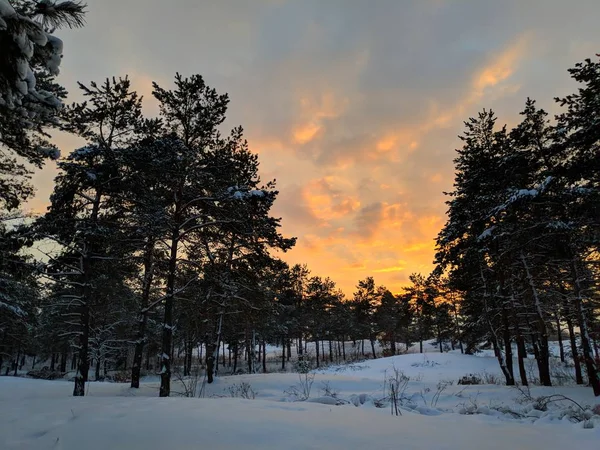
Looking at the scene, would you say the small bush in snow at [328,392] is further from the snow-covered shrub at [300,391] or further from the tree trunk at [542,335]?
the tree trunk at [542,335]

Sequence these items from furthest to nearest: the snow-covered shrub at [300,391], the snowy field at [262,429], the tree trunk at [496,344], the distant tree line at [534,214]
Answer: the tree trunk at [496,344]
the distant tree line at [534,214]
the snow-covered shrub at [300,391]
the snowy field at [262,429]

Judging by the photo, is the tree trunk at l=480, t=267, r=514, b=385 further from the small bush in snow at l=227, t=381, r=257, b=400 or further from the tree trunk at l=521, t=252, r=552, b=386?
the small bush in snow at l=227, t=381, r=257, b=400

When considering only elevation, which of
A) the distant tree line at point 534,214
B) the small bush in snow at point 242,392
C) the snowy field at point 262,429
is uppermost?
the distant tree line at point 534,214

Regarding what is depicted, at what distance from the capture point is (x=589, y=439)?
4.70 m

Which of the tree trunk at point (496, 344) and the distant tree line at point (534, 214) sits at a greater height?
the distant tree line at point (534, 214)

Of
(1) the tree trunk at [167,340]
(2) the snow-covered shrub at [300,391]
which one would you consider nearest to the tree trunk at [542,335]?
(2) the snow-covered shrub at [300,391]

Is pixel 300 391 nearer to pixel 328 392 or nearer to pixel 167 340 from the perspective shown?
pixel 328 392

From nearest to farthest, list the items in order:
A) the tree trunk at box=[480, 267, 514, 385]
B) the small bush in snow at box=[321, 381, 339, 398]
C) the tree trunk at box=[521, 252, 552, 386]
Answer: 1. the small bush in snow at box=[321, 381, 339, 398]
2. the tree trunk at box=[521, 252, 552, 386]
3. the tree trunk at box=[480, 267, 514, 385]

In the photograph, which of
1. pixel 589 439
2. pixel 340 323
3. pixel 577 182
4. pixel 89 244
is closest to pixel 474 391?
pixel 577 182

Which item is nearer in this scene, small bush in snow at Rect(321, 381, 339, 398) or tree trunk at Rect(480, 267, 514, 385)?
small bush in snow at Rect(321, 381, 339, 398)

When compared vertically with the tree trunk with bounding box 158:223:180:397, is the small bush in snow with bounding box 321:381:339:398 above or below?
below

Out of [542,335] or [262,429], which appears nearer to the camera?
[262,429]

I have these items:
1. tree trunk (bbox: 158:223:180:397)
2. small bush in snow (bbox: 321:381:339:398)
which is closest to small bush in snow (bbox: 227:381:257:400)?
tree trunk (bbox: 158:223:180:397)

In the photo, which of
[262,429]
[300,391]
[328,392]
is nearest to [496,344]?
[300,391]
